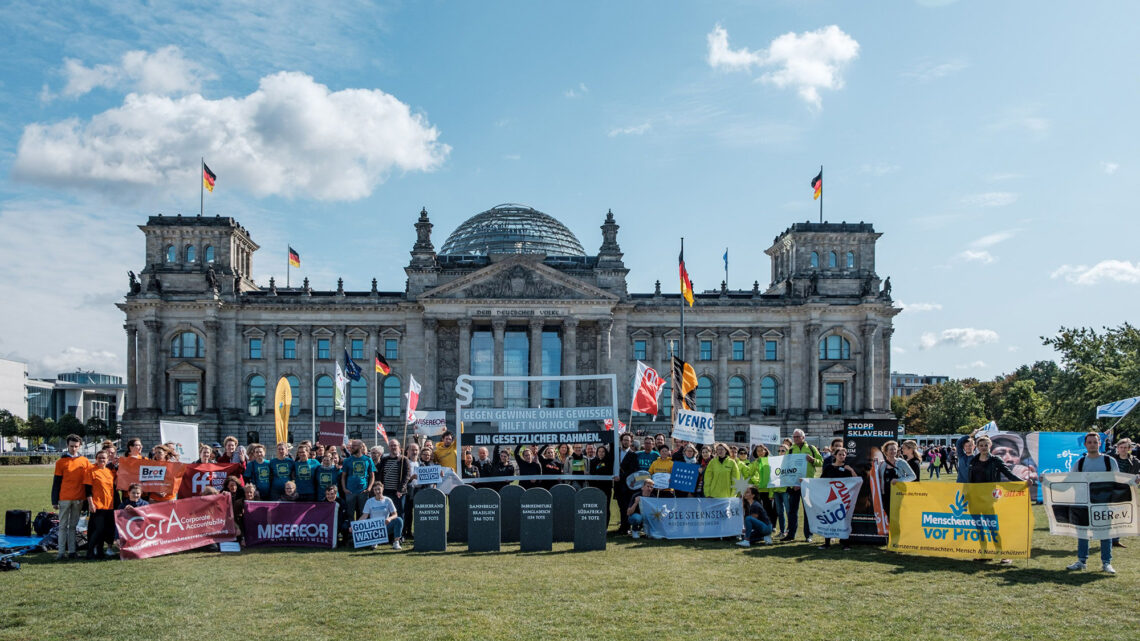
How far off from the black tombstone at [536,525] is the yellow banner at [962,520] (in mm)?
6676

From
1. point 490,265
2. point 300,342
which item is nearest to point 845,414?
point 490,265

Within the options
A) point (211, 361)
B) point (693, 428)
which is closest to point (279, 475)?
point (693, 428)

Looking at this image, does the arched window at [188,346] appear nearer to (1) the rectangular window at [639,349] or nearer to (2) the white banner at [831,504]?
(1) the rectangular window at [639,349]

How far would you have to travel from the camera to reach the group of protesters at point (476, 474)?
54.2 feet

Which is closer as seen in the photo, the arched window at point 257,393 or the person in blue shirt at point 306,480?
the person in blue shirt at point 306,480

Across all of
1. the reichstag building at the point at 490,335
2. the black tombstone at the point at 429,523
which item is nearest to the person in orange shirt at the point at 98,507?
the black tombstone at the point at 429,523

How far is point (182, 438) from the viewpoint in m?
25.2

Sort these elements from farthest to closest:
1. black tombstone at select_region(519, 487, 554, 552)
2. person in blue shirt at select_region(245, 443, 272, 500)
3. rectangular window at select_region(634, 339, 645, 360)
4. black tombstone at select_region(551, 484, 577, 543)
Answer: rectangular window at select_region(634, 339, 645, 360), person in blue shirt at select_region(245, 443, 272, 500), black tombstone at select_region(551, 484, 577, 543), black tombstone at select_region(519, 487, 554, 552)

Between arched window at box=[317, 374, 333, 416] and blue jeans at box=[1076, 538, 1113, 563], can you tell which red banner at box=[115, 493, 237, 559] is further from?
arched window at box=[317, 374, 333, 416]

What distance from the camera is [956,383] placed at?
9681 centimetres

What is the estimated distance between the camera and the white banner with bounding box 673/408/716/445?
2352cm

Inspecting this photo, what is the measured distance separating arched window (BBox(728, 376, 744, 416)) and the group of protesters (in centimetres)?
4673

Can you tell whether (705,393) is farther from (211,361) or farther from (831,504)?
(831,504)

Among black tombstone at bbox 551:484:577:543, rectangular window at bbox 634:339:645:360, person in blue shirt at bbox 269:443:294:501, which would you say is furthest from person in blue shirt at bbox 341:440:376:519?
rectangular window at bbox 634:339:645:360
